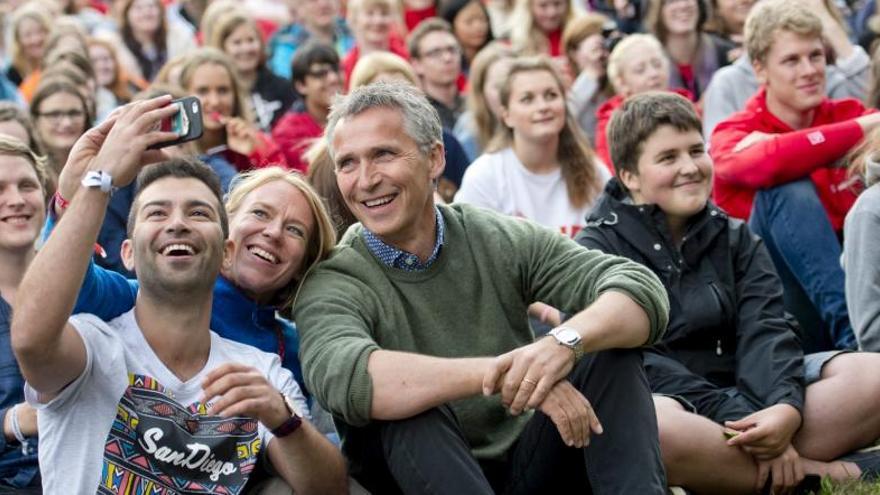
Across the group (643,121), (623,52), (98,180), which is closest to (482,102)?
(623,52)

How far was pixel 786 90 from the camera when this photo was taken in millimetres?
6051

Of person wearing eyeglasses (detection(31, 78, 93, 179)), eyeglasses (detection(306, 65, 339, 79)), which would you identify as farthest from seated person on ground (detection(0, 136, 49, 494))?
eyeglasses (detection(306, 65, 339, 79))

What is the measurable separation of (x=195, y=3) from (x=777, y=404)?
8.60 metres

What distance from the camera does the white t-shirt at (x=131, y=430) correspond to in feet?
12.1

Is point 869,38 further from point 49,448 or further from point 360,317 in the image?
point 49,448

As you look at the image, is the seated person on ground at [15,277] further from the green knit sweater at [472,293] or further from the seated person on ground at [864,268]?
the seated person on ground at [864,268]

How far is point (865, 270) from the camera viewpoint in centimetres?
491

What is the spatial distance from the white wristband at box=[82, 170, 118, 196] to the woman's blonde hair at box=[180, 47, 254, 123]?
4.22 metres

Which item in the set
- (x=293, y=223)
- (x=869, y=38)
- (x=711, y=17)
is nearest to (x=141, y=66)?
(x=711, y=17)

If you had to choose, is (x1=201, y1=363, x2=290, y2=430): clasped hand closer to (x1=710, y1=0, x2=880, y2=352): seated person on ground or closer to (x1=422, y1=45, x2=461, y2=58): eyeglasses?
(x1=710, y1=0, x2=880, y2=352): seated person on ground

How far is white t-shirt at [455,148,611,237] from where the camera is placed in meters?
6.67

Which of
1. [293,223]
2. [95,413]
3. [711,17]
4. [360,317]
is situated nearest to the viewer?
[95,413]

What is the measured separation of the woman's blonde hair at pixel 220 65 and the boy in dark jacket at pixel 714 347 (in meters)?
3.06

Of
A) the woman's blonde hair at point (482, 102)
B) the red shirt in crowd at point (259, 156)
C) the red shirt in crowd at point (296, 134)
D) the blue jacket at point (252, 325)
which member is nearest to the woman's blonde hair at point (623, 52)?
the woman's blonde hair at point (482, 102)
